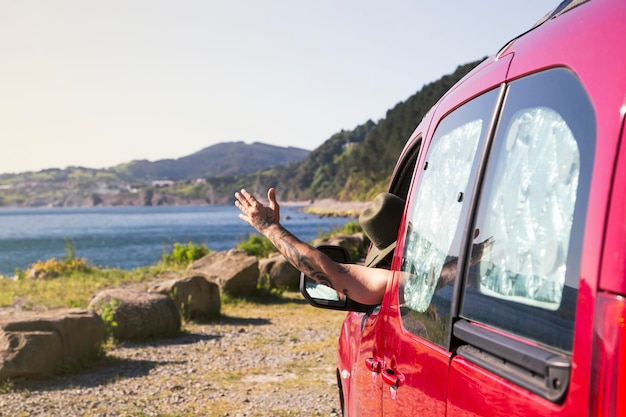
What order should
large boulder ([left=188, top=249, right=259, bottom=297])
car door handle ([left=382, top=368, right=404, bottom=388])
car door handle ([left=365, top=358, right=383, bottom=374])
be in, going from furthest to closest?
large boulder ([left=188, top=249, right=259, bottom=297]), car door handle ([left=365, top=358, right=383, bottom=374]), car door handle ([left=382, top=368, right=404, bottom=388])

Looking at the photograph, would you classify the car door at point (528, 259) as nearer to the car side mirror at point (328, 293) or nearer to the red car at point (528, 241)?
the red car at point (528, 241)

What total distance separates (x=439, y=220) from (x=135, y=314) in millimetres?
8243

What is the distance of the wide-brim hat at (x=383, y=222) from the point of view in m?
3.32

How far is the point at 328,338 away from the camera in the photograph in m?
10.4

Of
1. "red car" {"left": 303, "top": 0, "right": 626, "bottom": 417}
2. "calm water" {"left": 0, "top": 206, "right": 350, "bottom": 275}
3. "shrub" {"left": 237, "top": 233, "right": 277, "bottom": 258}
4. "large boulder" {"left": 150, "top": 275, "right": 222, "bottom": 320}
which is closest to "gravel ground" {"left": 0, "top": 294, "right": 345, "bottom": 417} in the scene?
"large boulder" {"left": 150, "top": 275, "right": 222, "bottom": 320}

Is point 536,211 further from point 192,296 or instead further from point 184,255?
point 184,255

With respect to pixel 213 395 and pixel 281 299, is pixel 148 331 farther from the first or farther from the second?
pixel 281 299

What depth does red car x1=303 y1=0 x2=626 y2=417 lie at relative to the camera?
1.31 m

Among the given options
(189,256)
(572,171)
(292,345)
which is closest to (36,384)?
(292,345)

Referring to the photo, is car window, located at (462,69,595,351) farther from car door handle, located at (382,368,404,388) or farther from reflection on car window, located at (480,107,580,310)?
car door handle, located at (382,368,404,388)

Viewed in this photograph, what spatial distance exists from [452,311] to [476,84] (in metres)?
0.76

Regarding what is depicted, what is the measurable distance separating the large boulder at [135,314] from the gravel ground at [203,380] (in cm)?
17

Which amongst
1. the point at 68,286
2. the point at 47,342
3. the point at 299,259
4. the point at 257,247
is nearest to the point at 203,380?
the point at 47,342

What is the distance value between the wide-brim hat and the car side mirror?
15cm
